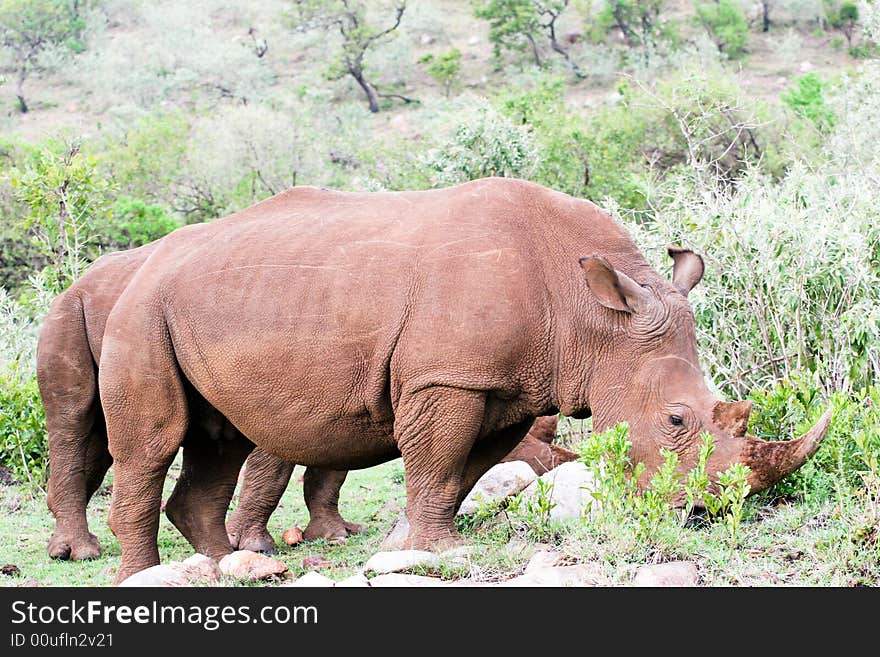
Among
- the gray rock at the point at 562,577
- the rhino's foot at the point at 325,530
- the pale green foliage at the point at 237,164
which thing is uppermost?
the gray rock at the point at 562,577

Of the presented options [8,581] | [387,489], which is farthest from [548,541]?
[387,489]

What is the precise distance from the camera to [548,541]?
672cm

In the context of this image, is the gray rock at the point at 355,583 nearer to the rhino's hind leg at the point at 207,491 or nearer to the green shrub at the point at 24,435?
the rhino's hind leg at the point at 207,491

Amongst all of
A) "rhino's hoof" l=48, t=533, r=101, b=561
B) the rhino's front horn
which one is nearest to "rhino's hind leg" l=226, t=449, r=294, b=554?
"rhino's hoof" l=48, t=533, r=101, b=561

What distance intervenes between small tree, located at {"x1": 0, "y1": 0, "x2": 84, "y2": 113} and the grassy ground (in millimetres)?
40172

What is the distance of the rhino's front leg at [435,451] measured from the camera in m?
6.31

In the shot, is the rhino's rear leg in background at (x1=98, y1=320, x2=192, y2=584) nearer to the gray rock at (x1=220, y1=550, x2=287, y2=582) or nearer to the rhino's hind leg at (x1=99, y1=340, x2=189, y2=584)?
the rhino's hind leg at (x1=99, y1=340, x2=189, y2=584)

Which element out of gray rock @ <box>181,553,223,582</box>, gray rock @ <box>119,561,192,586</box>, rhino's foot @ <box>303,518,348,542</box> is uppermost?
gray rock @ <box>119,561,192,586</box>

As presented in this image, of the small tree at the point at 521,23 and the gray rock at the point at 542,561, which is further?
the small tree at the point at 521,23

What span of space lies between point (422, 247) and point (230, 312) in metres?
1.20

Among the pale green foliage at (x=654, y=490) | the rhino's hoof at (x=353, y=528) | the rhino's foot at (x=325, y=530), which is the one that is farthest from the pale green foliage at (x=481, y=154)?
the pale green foliage at (x=654, y=490)

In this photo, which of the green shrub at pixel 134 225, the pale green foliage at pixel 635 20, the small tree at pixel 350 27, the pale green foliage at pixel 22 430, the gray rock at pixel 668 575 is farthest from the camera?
the pale green foliage at pixel 635 20

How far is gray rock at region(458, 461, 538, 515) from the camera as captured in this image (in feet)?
27.4

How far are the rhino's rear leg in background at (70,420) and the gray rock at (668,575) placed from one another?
4.20 metres
